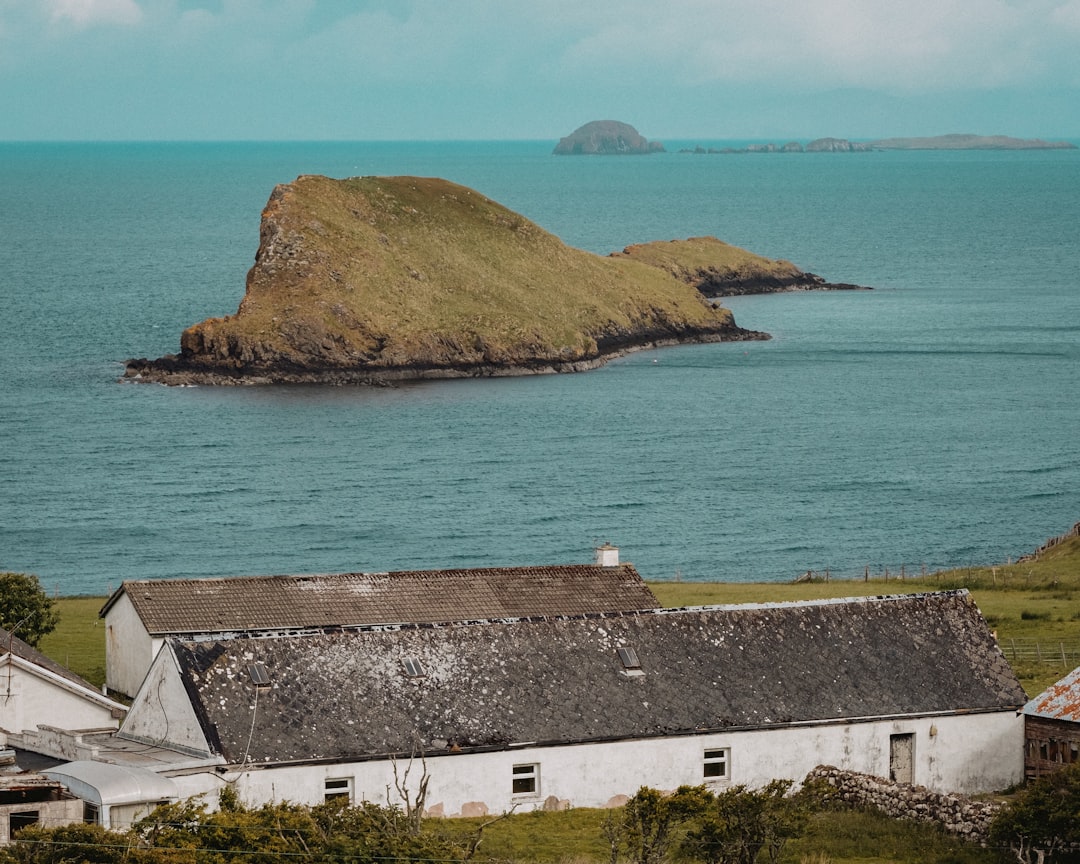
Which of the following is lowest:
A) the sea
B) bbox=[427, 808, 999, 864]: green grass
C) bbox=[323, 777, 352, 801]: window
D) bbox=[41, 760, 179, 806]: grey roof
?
the sea

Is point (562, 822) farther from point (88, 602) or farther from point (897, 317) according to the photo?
point (897, 317)

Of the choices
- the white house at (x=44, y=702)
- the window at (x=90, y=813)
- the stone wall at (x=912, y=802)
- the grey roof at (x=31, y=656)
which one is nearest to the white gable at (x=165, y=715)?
the white house at (x=44, y=702)

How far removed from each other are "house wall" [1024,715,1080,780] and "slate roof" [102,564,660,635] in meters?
12.4

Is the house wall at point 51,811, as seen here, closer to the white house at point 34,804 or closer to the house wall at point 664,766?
the white house at point 34,804

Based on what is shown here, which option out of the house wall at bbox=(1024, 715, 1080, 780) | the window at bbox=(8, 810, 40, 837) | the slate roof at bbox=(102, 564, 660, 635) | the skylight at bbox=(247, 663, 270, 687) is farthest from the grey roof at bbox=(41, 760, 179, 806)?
the house wall at bbox=(1024, 715, 1080, 780)

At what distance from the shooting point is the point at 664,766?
4103 centimetres

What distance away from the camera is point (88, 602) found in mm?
72000

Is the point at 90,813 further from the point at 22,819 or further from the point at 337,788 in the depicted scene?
the point at 337,788

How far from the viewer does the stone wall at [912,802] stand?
→ 36.8 m

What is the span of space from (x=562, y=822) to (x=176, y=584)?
17.7 metres

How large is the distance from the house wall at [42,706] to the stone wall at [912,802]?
15.5 m

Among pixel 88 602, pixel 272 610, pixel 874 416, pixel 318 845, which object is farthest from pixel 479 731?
pixel 874 416

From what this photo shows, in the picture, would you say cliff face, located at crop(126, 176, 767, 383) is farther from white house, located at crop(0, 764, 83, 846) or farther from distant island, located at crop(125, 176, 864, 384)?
white house, located at crop(0, 764, 83, 846)

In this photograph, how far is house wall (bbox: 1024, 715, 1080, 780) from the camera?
4209 cm
